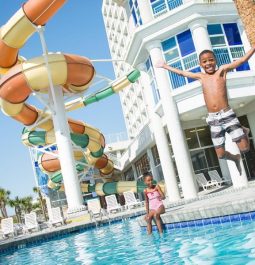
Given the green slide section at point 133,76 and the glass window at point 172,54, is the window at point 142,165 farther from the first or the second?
the glass window at point 172,54

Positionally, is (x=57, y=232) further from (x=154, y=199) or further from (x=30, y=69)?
(x=154, y=199)

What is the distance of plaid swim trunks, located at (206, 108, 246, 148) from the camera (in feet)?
12.3

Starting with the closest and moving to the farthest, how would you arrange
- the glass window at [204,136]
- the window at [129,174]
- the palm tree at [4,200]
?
the glass window at [204,136] < the window at [129,174] < the palm tree at [4,200]

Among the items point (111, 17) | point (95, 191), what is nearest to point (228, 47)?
point (95, 191)

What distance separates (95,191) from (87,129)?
6.87 m

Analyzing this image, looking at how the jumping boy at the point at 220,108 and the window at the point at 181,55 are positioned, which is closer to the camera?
the jumping boy at the point at 220,108

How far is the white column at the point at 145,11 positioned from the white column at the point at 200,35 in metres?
2.05

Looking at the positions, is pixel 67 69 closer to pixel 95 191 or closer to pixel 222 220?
pixel 222 220

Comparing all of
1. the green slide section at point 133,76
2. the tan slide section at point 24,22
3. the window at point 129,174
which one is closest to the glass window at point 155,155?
the green slide section at point 133,76

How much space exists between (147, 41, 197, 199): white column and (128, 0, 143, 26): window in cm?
244

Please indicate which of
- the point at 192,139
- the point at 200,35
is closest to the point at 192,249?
the point at 200,35

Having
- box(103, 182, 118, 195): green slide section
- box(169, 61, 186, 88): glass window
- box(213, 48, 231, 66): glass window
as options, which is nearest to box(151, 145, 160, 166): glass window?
box(103, 182, 118, 195): green slide section

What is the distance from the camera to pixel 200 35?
15.0m

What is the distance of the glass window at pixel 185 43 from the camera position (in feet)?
51.0
